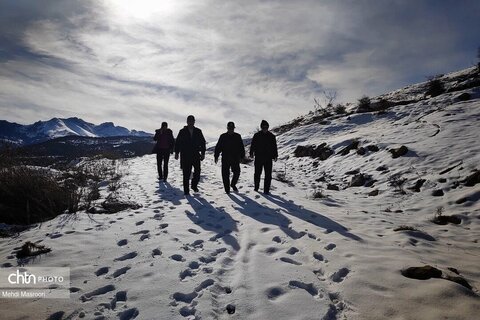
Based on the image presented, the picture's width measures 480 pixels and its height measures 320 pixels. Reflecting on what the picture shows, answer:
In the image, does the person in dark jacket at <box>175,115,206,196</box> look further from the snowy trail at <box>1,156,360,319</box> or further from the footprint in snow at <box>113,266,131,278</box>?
the footprint in snow at <box>113,266,131,278</box>

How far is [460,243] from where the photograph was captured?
5055 mm

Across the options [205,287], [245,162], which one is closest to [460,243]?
[205,287]

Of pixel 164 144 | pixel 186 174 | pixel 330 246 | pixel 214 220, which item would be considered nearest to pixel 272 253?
pixel 330 246

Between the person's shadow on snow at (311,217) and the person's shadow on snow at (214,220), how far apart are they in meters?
1.55

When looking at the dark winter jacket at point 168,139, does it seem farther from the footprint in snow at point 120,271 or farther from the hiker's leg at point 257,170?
the footprint in snow at point 120,271

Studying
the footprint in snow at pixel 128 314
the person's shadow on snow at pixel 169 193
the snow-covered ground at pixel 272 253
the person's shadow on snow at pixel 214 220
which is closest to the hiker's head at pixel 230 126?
the snow-covered ground at pixel 272 253

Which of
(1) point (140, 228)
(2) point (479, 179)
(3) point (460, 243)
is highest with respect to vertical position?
(2) point (479, 179)

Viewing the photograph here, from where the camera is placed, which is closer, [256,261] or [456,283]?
[456,283]

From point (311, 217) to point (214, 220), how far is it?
6.96 feet

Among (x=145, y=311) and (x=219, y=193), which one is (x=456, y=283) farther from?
(x=219, y=193)

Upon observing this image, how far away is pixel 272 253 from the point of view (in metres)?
4.39

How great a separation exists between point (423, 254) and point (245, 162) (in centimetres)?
1452

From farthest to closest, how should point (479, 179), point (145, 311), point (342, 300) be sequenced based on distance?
point (479, 179)
point (342, 300)
point (145, 311)

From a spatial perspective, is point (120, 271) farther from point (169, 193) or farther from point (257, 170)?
point (257, 170)
